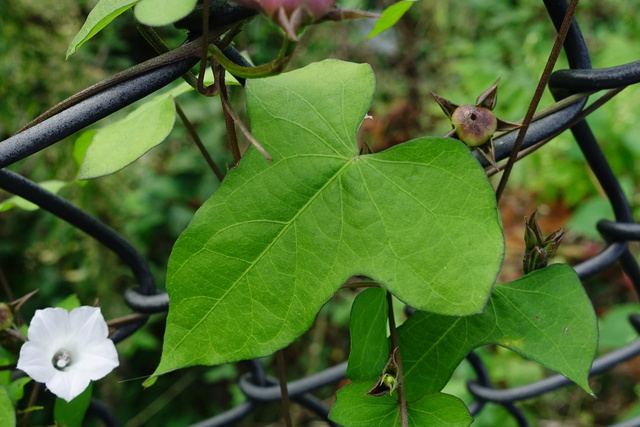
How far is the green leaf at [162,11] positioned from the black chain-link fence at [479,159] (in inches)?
2.3

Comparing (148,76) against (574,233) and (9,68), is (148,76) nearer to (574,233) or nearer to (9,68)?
(9,68)

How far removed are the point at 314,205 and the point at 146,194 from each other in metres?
1.41

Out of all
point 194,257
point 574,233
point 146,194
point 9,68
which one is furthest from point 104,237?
point 574,233


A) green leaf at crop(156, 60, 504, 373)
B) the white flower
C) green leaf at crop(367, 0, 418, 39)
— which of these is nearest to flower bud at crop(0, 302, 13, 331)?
the white flower

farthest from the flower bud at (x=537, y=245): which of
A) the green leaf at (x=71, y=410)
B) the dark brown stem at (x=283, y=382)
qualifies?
the green leaf at (x=71, y=410)

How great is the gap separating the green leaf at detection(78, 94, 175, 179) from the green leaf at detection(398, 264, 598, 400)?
0.59 feet

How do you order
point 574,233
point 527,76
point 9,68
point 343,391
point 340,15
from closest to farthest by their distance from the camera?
point 340,15 < point 343,391 < point 9,68 < point 574,233 < point 527,76

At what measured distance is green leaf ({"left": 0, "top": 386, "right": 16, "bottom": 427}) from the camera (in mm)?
337

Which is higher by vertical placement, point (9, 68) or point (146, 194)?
point (9, 68)

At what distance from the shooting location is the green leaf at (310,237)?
0.29m

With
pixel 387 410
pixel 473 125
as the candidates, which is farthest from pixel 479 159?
pixel 387 410

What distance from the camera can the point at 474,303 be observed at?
0.90ft

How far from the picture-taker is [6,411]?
0.34 meters

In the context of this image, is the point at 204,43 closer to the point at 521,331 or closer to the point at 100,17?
the point at 100,17
